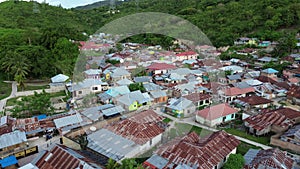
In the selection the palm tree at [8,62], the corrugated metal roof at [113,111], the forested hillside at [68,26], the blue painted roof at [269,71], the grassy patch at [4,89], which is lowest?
the corrugated metal roof at [113,111]

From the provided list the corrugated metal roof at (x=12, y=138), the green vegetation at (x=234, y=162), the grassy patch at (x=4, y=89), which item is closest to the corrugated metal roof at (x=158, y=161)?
the green vegetation at (x=234, y=162)

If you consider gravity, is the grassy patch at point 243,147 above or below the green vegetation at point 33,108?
below

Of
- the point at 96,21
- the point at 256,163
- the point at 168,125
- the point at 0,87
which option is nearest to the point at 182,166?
the point at 256,163

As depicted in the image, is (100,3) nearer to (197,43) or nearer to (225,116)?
(197,43)

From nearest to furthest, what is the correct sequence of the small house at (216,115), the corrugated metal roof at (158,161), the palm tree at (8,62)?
the corrugated metal roof at (158,161)
the small house at (216,115)
the palm tree at (8,62)

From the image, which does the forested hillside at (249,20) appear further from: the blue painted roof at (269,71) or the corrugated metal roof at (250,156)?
the corrugated metal roof at (250,156)

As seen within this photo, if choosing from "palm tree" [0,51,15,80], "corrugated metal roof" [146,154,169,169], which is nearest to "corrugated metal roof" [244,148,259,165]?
"corrugated metal roof" [146,154,169,169]

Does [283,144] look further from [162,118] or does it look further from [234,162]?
[162,118]
